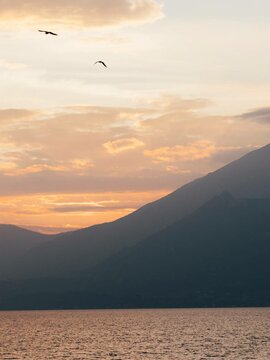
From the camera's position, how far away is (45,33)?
128m

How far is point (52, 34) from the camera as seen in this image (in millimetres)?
126500

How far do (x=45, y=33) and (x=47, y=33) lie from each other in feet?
0.99

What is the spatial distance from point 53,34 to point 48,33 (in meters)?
2.88

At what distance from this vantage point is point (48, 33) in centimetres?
12850

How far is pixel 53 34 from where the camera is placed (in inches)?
4956

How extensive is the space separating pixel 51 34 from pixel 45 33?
141 cm

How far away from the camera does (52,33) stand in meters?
127

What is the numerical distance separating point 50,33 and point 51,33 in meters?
0.67

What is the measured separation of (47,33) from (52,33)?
5.43 feet

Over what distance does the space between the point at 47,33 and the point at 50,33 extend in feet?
1.67

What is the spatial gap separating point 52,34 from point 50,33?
5.11 ft

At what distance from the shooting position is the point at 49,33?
128375 mm

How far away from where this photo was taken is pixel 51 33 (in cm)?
12731

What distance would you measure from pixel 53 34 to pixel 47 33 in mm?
2573
